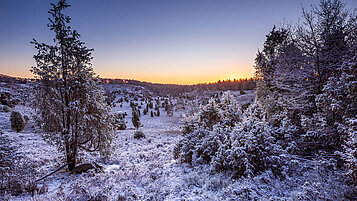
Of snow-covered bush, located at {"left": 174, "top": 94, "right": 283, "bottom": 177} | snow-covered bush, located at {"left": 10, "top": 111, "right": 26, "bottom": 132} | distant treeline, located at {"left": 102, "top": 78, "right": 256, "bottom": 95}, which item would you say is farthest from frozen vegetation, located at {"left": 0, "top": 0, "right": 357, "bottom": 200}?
distant treeline, located at {"left": 102, "top": 78, "right": 256, "bottom": 95}

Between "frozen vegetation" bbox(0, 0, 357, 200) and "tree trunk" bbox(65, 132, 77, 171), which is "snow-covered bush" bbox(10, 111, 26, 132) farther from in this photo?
"tree trunk" bbox(65, 132, 77, 171)

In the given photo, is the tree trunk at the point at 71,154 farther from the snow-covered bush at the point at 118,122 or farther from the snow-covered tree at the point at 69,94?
the snow-covered bush at the point at 118,122

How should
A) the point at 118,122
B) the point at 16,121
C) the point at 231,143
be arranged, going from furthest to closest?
the point at 118,122, the point at 16,121, the point at 231,143

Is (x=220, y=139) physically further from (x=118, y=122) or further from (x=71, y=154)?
(x=118, y=122)

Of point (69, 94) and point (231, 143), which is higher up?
point (69, 94)

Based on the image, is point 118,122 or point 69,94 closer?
point 69,94

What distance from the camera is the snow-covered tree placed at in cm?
654

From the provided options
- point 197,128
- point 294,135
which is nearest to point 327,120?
point 294,135

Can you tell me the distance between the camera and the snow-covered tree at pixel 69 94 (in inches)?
257

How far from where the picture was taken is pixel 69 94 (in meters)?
6.89

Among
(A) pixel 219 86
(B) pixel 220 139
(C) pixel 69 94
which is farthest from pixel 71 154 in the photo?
(A) pixel 219 86

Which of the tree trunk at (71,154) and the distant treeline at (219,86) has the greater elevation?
the distant treeline at (219,86)

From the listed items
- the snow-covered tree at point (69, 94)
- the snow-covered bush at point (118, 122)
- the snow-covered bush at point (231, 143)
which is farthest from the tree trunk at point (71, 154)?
the snow-covered bush at point (231, 143)

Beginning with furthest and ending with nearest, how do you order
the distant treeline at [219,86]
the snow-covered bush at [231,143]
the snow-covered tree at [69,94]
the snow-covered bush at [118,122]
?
1. the distant treeline at [219,86]
2. the snow-covered bush at [118,122]
3. the snow-covered tree at [69,94]
4. the snow-covered bush at [231,143]
